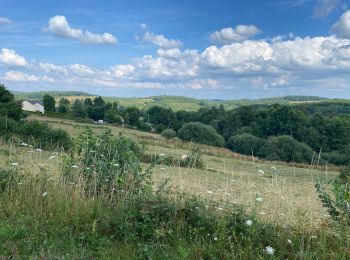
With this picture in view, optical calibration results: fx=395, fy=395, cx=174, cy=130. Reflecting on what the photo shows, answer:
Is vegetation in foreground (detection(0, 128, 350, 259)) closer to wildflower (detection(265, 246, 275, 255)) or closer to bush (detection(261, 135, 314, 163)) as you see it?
wildflower (detection(265, 246, 275, 255))

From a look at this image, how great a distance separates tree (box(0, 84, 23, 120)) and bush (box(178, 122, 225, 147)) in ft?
130

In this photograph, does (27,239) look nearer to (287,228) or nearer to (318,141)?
(287,228)

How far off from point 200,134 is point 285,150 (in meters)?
16.7

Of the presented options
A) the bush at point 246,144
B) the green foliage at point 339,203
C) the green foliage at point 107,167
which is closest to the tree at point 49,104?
the bush at point 246,144

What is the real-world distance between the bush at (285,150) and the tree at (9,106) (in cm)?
4271

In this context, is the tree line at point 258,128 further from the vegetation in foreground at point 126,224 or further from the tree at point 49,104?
the vegetation in foreground at point 126,224

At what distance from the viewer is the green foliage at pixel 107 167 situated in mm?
7020

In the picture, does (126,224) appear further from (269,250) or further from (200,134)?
(200,134)

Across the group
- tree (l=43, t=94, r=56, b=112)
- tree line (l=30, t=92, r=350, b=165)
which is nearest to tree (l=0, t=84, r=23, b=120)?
tree line (l=30, t=92, r=350, b=165)

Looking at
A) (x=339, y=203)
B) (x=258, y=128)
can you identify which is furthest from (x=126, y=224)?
(x=258, y=128)

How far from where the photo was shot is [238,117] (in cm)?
9594

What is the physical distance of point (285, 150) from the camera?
70750 mm

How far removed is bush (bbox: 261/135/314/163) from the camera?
6762 cm

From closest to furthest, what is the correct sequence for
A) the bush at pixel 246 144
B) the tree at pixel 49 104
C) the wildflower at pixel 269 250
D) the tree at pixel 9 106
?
the wildflower at pixel 269 250, the tree at pixel 9 106, the bush at pixel 246 144, the tree at pixel 49 104
